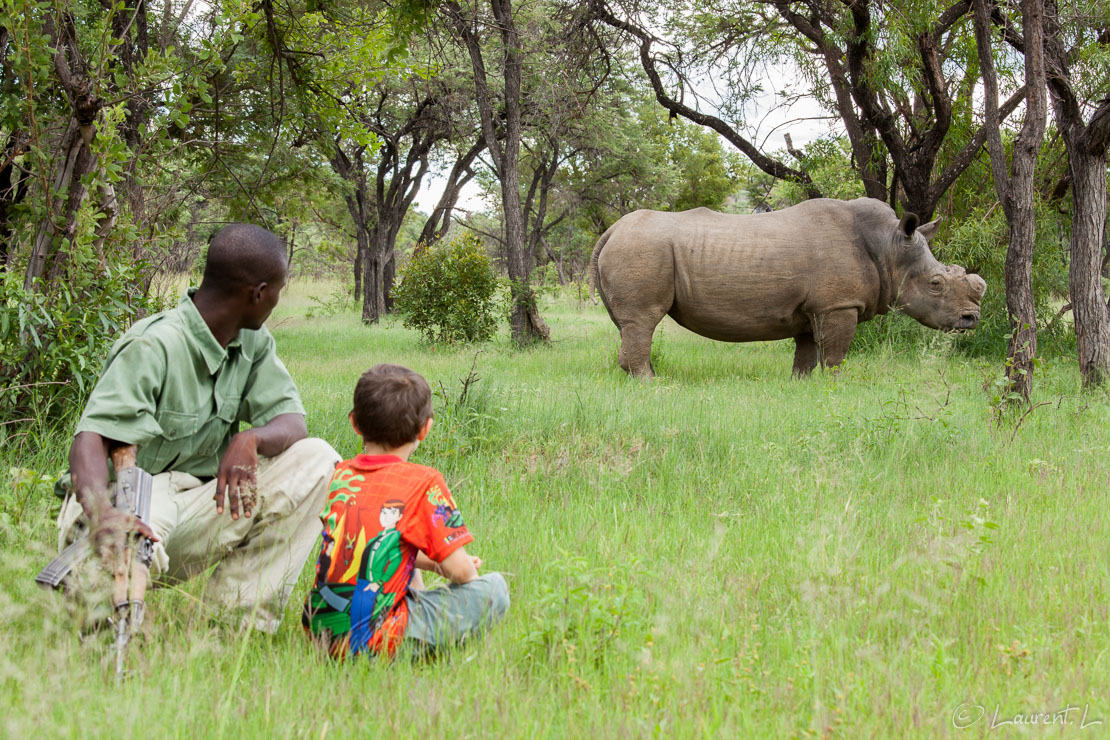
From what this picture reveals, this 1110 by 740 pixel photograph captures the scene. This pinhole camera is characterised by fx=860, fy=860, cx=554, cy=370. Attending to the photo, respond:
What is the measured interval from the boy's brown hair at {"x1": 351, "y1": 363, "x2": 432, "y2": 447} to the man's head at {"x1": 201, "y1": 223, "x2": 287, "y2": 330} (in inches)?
20.7

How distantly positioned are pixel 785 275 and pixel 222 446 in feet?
21.5

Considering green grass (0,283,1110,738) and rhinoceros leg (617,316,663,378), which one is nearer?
green grass (0,283,1110,738)

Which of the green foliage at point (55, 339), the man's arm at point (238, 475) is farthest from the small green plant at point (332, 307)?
the man's arm at point (238, 475)

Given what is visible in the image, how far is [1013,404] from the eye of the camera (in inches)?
238

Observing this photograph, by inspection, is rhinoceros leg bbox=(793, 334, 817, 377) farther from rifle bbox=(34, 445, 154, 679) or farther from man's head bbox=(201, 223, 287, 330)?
rifle bbox=(34, 445, 154, 679)

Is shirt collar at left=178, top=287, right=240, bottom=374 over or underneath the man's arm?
over

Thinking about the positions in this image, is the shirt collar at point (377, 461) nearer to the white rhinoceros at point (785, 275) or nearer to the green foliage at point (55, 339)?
the green foliage at point (55, 339)

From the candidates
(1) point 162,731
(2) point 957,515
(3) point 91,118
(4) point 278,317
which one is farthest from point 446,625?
(4) point 278,317

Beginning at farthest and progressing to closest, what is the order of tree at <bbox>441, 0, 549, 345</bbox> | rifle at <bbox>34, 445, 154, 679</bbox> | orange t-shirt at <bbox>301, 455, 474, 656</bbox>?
tree at <bbox>441, 0, 549, 345</bbox>, orange t-shirt at <bbox>301, 455, 474, 656</bbox>, rifle at <bbox>34, 445, 154, 679</bbox>

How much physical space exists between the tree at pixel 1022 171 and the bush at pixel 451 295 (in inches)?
307

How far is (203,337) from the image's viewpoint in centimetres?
287

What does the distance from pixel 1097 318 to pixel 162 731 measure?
7801mm
